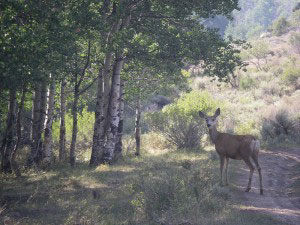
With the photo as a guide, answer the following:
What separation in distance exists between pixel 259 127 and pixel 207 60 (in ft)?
36.4

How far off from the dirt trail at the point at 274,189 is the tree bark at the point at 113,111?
533 centimetres

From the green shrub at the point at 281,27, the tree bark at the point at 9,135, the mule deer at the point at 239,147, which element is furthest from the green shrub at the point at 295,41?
the tree bark at the point at 9,135

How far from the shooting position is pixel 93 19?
13422 mm

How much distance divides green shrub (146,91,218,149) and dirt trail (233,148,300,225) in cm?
384

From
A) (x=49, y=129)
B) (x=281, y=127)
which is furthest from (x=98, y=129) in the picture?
(x=281, y=127)

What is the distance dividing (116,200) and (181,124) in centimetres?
1209

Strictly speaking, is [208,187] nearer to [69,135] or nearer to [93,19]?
[93,19]

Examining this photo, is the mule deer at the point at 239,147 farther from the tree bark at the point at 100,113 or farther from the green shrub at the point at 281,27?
the green shrub at the point at 281,27

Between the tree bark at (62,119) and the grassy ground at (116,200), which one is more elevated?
the tree bark at (62,119)

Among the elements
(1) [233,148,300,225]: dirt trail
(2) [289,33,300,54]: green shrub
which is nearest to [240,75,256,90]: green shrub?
(2) [289,33,300,54]: green shrub

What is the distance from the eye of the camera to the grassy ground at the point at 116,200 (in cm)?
962

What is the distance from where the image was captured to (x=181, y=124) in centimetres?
2369

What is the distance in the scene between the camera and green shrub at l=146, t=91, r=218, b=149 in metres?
23.5

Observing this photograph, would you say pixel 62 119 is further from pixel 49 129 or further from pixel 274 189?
pixel 274 189
